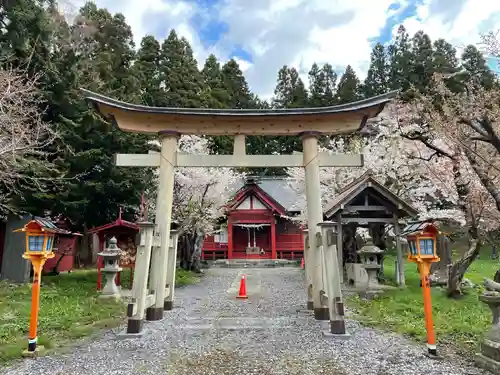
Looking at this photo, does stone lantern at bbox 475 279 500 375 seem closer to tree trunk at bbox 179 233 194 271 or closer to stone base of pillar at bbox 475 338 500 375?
stone base of pillar at bbox 475 338 500 375

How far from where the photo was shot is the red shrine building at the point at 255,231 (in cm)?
2734

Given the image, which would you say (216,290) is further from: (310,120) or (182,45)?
(182,45)

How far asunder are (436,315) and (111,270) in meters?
8.66

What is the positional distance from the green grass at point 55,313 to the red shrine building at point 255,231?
15.4 m

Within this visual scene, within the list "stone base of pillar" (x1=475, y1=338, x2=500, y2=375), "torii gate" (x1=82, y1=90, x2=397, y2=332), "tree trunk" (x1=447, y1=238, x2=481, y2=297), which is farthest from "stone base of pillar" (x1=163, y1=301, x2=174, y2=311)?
"tree trunk" (x1=447, y1=238, x2=481, y2=297)

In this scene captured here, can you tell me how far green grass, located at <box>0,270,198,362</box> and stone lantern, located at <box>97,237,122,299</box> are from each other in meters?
0.34

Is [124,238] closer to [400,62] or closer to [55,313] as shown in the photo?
[55,313]

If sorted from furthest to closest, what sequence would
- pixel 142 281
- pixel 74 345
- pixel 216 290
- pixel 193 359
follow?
1. pixel 216 290
2. pixel 142 281
3. pixel 74 345
4. pixel 193 359

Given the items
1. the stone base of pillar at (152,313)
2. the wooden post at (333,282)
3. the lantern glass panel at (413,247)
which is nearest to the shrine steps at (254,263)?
the stone base of pillar at (152,313)

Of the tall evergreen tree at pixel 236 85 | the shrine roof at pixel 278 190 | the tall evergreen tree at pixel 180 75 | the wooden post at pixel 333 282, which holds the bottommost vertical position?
the wooden post at pixel 333 282

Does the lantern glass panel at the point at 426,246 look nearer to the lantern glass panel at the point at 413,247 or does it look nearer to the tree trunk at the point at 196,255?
the lantern glass panel at the point at 413,247

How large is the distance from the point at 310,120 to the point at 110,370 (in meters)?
5.86

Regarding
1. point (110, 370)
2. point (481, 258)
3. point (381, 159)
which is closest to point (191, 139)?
point (381, 159)

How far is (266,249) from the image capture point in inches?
1103
